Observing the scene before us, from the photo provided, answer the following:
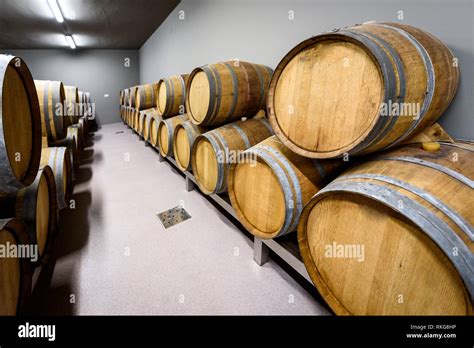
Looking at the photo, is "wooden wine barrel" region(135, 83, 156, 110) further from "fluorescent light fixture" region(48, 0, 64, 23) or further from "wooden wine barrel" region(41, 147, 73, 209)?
"wooden wine barrel" region(41, 147, 73, 209)

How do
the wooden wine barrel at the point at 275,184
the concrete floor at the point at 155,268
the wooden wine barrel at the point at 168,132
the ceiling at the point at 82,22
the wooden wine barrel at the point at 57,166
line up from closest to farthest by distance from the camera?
1. the wooden wine barrel at the point at 275,184
2. the concrete floor at the point at 155,268
3. the wooden wine barrel at the point at 57,166
4. the wooden wine barrel at the point at 168,132
5. the ceiling at the point at 82,22

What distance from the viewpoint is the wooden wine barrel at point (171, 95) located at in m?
3.59

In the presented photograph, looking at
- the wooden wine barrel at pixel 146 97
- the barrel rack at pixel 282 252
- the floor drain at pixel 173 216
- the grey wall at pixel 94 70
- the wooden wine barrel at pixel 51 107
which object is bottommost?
the floor drain at pixel 173 216

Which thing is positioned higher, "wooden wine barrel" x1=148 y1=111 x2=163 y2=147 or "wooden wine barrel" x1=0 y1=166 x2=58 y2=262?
"wooden wine barrel" x1=148 y1=111 x2=163 y2=147

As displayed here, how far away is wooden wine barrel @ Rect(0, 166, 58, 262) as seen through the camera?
1398 mm

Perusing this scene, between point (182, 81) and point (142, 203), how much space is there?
6.53 ft

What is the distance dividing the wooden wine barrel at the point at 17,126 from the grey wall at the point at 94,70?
35.4 feet

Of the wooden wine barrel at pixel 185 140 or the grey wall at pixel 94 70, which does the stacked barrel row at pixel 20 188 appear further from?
the grey wall at pixel 94 70

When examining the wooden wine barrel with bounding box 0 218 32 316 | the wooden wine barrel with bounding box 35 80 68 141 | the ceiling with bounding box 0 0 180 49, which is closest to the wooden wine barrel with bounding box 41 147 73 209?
the wooden wine barrel with bounding box 35 80 68 141

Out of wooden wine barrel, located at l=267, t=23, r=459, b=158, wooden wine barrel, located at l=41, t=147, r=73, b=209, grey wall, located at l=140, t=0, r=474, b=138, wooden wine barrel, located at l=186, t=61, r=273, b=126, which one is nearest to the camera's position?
wooden wine barrel, located at l=267, t=23, r=459, b=158

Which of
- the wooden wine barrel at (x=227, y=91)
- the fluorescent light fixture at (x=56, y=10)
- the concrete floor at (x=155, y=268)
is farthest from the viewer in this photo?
the fluorescent light fixture at (x=56, y=10)

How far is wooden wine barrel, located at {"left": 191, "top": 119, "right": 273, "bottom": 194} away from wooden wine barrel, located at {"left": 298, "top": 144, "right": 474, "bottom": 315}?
111 centimetres

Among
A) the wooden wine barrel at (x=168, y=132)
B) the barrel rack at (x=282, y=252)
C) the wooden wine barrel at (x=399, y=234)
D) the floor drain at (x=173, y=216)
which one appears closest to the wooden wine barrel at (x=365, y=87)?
the wooden wine barrel at (x=399, y=234)

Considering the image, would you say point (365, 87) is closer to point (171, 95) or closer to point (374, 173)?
point (374, 173)
